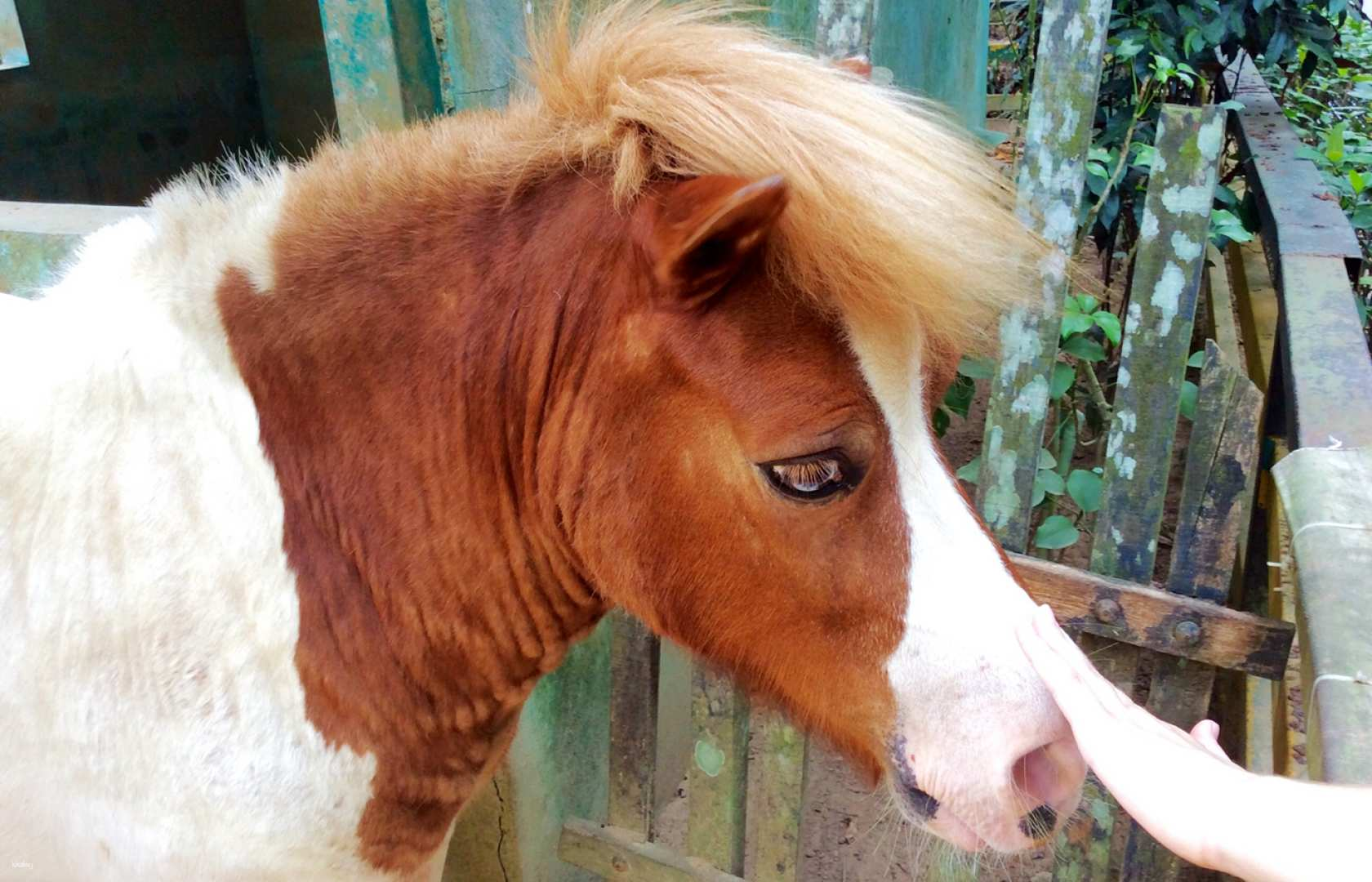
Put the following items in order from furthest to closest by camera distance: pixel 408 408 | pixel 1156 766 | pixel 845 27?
pixel 845 27 → pixel 408 408 → pixel 1156 766

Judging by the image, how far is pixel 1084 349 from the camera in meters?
→ 2.43

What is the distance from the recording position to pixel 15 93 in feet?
23.5

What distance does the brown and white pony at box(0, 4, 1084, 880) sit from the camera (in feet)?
→ 4.41

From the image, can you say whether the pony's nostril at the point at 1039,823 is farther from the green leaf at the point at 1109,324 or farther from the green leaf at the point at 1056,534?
the green leaf at the point at 1109,324

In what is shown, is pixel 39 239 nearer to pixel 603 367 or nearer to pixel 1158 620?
pixel 603 367

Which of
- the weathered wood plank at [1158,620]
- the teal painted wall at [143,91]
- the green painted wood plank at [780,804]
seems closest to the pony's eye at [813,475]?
the weathered wood plank at [1158,620]

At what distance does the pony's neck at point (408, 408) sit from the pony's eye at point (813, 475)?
32 centimetres

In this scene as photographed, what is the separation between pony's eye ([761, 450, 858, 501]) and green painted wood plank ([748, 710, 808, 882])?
1225 mm

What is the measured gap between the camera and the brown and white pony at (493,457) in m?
1.34

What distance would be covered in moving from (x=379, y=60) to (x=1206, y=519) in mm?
2069

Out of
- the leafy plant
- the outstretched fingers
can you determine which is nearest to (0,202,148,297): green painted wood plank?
the outstretched fingers

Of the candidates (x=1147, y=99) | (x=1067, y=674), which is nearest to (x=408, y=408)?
(x=1067, y=674)

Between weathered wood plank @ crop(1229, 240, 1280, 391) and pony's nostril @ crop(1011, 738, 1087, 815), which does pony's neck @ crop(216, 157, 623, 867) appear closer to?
pony's nostril @ crop(1011, 738, 1087, 815)

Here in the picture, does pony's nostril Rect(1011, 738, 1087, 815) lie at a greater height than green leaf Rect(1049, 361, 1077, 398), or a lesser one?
lesser
